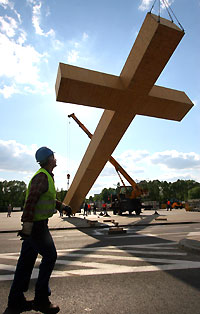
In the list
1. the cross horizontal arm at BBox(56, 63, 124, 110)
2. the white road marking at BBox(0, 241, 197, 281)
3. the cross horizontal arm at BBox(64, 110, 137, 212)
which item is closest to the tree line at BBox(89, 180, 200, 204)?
the cross horizontal arm at BBox(64, 110, 137, 212)

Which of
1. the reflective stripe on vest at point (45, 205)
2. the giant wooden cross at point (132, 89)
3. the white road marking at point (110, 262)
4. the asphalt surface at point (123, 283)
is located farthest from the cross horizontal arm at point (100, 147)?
the reflective stripe on vest at point (45, 205)

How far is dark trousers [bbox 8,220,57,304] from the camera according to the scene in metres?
2.28

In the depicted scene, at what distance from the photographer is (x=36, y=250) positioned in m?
2.34

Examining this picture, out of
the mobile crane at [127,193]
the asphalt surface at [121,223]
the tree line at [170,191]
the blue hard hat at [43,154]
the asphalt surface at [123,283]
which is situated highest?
the tree line at [170,191]

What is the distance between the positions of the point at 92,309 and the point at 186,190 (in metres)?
112

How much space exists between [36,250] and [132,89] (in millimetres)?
9029

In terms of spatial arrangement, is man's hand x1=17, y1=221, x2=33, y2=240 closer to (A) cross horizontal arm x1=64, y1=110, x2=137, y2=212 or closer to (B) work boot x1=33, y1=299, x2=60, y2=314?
(B) work boot x1=33, y1=299, x2=60, y2=314

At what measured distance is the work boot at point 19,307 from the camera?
2252mm

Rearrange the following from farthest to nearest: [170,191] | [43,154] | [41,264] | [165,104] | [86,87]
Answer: [170,191] → [165,104] → [86,87] → [43,154] → [41,264]

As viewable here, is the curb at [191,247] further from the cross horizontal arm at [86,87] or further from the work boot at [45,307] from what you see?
the cross horizontal arm at [86,87]

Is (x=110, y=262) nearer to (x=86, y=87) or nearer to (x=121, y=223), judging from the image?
(x=86, y=87)

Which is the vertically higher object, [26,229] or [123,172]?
[123,172]

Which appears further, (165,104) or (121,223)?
(121,223)

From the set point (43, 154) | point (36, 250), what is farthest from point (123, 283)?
point (43, 154)
